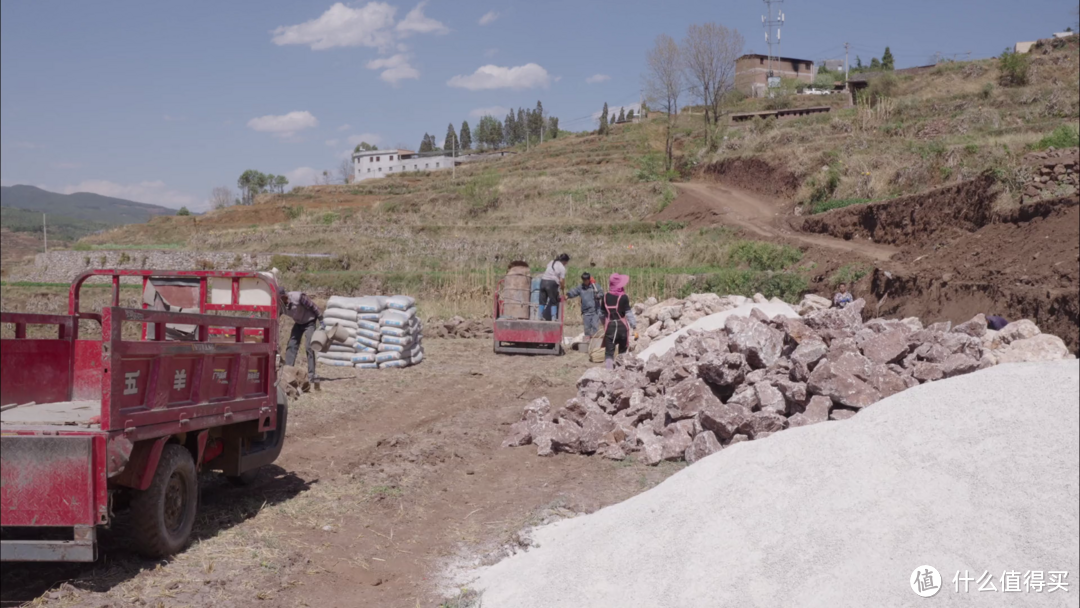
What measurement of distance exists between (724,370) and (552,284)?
8.47 meters

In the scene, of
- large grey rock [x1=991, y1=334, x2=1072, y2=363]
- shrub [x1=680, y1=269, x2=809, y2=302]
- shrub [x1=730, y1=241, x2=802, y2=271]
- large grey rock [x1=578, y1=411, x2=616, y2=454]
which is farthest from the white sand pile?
shrub [x1=730, y1=241, x2=802, y2=271]

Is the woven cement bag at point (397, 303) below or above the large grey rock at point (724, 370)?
above

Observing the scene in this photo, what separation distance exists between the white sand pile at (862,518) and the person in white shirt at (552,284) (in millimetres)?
11316

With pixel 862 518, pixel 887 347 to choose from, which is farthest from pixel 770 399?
pixel 862 518

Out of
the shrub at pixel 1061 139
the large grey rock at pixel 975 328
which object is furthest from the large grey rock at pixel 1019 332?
the shrub at pixel 1061 139

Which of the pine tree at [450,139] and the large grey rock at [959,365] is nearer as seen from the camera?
the large grey rock at [959,365]

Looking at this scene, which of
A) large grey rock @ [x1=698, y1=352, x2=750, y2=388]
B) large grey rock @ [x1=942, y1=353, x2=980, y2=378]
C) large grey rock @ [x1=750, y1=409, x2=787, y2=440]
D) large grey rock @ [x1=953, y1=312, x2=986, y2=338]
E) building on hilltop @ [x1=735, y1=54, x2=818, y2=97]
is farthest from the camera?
building on hilltop @ [x1=735, y1=54, x2=818, y2=97]

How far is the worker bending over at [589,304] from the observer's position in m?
16.4

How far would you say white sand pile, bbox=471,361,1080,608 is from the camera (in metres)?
3.88

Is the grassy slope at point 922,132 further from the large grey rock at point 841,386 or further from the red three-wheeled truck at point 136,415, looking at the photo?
the red three-wheeled truck at point 136,415

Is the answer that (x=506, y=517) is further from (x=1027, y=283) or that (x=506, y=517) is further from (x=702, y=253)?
(x=702, y=253)

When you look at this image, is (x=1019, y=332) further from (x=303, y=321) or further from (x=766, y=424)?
(x=303, y=321)

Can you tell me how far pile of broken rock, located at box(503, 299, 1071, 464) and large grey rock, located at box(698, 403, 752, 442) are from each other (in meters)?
0.01

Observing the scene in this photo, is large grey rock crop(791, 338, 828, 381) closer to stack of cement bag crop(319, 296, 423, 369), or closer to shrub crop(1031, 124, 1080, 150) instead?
stack of cement bag crop(319, 296, 423, 369)
